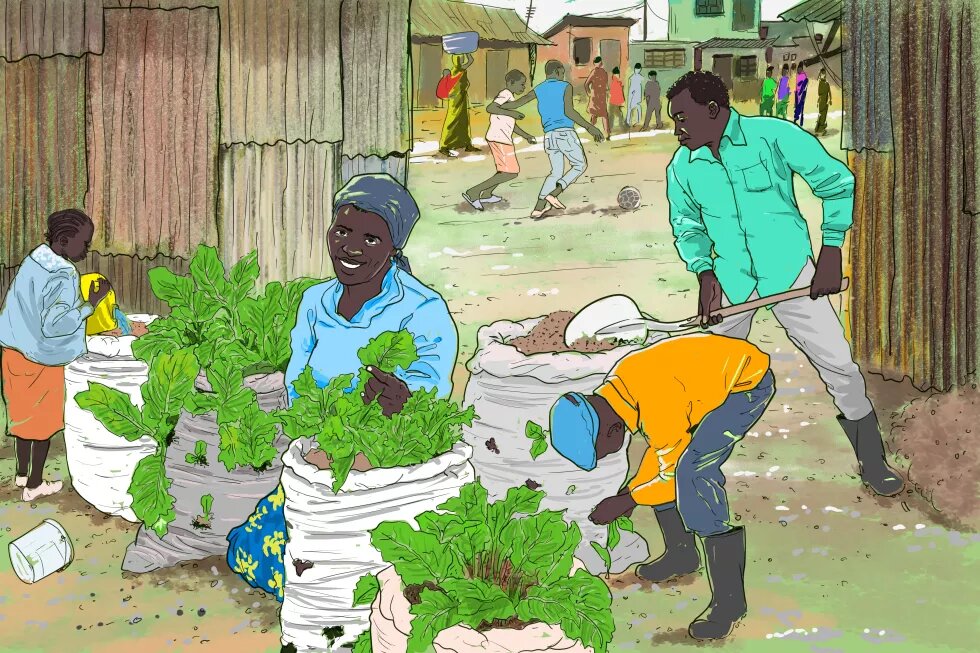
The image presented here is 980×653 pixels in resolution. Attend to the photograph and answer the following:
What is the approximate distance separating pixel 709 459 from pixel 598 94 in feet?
21.9

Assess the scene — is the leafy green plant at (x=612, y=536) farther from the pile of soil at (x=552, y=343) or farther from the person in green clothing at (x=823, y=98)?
the person in green clothing at (x=823, y=98)

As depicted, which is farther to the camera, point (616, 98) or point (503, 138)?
point (616, 98)

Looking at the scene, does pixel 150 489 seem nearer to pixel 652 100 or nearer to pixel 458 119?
pixel 458 119

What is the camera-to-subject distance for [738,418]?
3.22m

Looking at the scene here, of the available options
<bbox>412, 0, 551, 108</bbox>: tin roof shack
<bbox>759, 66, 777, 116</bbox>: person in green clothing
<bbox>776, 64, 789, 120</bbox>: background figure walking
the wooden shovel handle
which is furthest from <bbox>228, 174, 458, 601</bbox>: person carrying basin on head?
<bbox>776, 64, 789, 120</bbox>: background figure walking

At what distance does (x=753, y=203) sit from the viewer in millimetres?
3859

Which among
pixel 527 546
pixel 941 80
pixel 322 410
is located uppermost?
pixel 941 80

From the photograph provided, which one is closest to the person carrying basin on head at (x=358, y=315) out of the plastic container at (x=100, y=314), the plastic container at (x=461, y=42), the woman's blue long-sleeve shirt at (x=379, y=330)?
the woman's blue long-sleeve shirt at (x=379, y=330)

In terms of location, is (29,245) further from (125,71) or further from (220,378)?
(220,378)

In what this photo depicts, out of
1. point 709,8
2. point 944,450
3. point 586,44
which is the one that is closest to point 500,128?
point 709,8

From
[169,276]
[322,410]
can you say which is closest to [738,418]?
[322,410]

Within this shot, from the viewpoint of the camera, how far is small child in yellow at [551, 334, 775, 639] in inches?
120

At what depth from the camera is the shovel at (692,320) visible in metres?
3.77

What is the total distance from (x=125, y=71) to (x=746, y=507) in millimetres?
A: 3353
